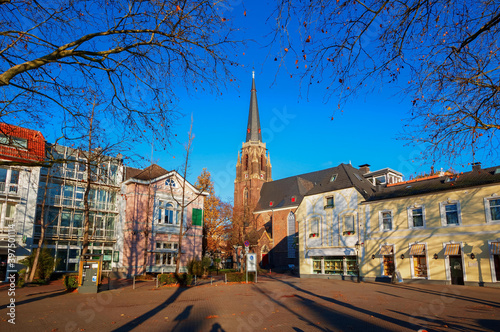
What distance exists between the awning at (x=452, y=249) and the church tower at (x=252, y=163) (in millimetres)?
49268

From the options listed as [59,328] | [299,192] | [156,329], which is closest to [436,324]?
[156,329]

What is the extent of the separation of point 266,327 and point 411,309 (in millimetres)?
6536

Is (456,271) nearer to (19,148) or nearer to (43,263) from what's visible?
(19,148)

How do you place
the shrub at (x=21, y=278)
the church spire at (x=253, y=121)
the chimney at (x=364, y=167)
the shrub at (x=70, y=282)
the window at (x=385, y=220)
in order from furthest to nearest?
the church spire at (x=253, y=121) < the chimney at (x=364, y=167) < the window at (x=385, y=220) < the shrub at (x=21, y=278) < the shrub at (x=70, y=282)

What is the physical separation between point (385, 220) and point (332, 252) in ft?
19.0

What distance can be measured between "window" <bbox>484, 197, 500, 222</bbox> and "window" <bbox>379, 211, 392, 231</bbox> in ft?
22.5

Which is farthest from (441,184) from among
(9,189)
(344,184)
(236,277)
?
(9,189)

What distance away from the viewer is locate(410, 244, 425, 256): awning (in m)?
26.3

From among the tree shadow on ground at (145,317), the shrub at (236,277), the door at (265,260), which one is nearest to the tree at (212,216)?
the door at (265,260)

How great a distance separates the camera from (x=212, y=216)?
161 ft

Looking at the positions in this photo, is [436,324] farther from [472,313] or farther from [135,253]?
[135,253]

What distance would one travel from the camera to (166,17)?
644 centimetres

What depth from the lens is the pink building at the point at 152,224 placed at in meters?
32.5

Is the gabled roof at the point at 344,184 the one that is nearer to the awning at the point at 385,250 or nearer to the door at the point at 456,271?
the awning at the point at 385,250
